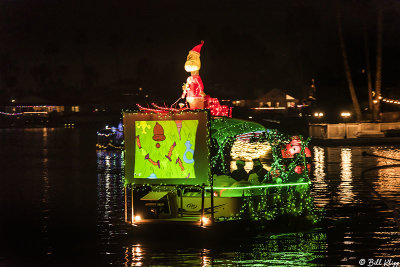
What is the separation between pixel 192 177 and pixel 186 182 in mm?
Answer: 157

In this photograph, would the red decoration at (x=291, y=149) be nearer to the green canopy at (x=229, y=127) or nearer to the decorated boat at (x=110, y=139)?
the green canopy at (x=229, y=127)

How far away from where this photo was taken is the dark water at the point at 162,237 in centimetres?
1113

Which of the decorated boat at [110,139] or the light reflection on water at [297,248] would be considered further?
the decorated boat at [110,139]

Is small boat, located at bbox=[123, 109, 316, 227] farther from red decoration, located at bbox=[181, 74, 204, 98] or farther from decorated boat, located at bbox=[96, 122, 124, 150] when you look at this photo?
decorated boat, located at bbox=[96, 122, 124, 150]

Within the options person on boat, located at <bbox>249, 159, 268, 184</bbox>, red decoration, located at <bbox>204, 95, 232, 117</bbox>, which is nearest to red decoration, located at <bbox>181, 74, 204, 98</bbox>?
red decoration, located at <bbox>204, 95, 232, 117</bbox>

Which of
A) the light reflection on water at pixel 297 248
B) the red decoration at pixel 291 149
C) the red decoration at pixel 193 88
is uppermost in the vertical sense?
the red decoration at pixel 193 88

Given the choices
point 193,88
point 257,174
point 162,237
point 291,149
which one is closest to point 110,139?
point 291,149

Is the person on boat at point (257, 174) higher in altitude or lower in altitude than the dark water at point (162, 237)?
higher

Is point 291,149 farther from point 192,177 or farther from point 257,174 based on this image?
point 192,177

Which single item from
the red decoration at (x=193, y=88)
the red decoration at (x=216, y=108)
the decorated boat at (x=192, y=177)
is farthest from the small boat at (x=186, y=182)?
the red decoration at (x=193, y=88)

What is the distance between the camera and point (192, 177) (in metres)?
12.0

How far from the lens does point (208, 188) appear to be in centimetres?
1267

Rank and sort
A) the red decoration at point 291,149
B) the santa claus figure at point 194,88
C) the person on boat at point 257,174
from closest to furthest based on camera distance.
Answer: the santa claus figure at point 194,88
the person on boat at point 257,174
the red decoration at point 291,149

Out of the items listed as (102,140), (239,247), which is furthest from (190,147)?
(102,140)
